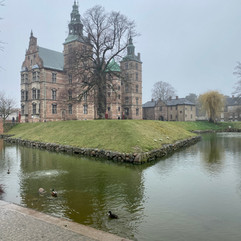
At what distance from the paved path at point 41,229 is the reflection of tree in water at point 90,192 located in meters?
0.92

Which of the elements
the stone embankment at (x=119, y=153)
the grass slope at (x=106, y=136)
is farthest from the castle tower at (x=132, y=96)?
the stone embankment at (x=119, y=153)

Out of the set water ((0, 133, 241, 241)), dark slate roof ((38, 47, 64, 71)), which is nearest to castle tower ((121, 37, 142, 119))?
dark slate roof ((38, 47, 64, 71))

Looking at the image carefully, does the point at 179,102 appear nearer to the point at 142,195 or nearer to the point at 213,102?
the point at 213,102

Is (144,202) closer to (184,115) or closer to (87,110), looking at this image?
(87,110)

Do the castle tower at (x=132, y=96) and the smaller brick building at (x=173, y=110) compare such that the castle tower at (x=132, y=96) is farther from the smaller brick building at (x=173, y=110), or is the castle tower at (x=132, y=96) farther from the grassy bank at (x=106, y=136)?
the grassy bank at (x=106, y=136)

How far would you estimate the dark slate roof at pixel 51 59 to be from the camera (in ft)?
Answer: 173

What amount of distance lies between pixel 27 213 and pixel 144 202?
4.47 metres

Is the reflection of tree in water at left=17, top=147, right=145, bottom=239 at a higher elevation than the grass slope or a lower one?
lower

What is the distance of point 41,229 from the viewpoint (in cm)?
595

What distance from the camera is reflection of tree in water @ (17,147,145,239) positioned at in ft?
24.6

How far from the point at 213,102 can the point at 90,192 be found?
189ft

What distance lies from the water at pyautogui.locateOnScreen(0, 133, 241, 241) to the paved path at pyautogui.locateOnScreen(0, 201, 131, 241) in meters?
0.92

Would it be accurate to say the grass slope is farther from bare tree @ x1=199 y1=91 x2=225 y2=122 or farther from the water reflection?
bare tree @ x1=199 y1=91 x2=225 y2=122

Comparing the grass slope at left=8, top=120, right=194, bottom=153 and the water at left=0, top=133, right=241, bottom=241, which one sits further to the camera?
the grass slope at left=8, top=120, right=194, bottom=153
